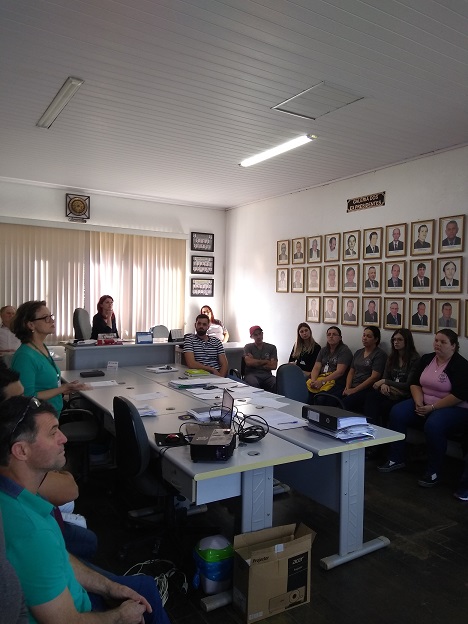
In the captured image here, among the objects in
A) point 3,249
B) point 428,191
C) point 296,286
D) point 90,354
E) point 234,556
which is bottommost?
point 234,556

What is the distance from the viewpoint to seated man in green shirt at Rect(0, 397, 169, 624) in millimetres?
1263

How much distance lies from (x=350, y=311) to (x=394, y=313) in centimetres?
67

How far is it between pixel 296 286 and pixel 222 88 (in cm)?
366

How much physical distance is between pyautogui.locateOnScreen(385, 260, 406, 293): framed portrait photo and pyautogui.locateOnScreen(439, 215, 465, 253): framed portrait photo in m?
0.50

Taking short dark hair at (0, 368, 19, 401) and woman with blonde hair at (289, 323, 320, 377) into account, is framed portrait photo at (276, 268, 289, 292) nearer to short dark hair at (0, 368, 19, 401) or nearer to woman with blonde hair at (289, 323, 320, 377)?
woman with blonde hair at (289, 323, 320, 377)

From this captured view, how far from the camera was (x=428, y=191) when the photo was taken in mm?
4941

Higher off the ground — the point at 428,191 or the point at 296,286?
the point at 428,191

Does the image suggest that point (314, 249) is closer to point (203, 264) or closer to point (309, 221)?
point (309, 221)

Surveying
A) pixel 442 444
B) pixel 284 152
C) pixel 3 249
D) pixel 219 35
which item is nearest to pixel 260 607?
pixel 442 444

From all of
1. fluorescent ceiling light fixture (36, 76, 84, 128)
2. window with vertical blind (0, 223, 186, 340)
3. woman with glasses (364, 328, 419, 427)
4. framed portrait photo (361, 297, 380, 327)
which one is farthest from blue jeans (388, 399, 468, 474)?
window with vertical blind (0, 223, 186, 340)

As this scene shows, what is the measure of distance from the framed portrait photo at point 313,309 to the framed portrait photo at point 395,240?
1.30 m

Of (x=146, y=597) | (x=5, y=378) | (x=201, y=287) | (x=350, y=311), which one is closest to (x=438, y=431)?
(x=350, y=311)

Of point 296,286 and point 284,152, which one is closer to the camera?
point 284,152

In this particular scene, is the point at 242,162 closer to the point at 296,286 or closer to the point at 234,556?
the point at 296,286
